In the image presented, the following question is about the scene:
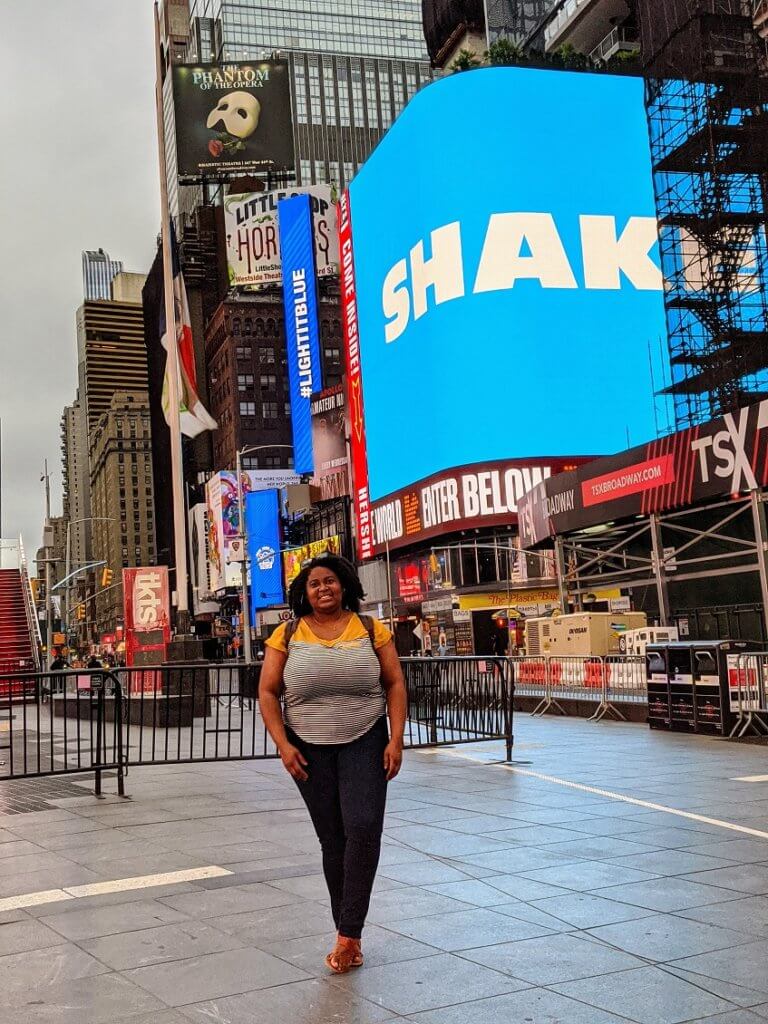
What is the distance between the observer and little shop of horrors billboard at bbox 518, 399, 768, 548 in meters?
22.7

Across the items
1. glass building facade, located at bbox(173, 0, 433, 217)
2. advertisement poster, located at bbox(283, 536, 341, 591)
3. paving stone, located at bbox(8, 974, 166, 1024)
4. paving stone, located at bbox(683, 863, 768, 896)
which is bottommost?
paving stone, located at bbox(683, 863, 768, 896)

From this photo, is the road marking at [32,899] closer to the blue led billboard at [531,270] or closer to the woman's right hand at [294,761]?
the woman's right hand at [294,761]

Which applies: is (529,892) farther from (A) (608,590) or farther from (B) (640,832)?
(A) (608,590)

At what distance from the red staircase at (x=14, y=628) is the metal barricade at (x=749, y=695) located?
84.4 feet

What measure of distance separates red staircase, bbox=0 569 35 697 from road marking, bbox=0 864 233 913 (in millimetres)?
29955

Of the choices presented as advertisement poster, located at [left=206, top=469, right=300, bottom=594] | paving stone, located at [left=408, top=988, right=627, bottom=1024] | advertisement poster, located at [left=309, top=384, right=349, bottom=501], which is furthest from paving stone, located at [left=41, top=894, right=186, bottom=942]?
advertisement poster, located at [left=206, top=469, right=300, bottom=594]

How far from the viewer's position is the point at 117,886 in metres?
7.54

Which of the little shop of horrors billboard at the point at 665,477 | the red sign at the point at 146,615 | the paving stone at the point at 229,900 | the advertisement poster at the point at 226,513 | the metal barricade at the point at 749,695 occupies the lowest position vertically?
the paving stone at the point at 229,900

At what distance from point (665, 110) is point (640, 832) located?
4935cm

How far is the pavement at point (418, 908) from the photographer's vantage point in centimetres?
491

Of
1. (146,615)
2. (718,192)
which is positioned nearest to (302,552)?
(718,192)

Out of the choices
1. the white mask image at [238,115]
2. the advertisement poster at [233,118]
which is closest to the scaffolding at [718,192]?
the advertisement poster at [233,118]

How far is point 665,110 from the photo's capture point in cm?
5228

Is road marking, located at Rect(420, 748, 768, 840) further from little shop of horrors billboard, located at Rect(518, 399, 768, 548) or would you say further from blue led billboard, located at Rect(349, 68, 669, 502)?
blue led billboard, located at Rect(349, 68, 669, 502)
